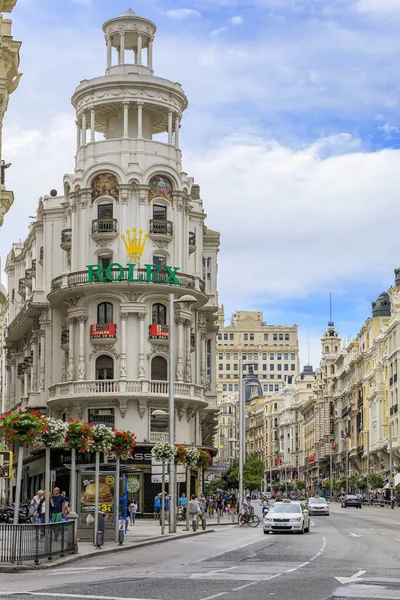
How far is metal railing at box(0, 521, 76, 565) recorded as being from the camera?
24.8 m

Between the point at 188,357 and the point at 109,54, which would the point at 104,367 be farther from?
the point at 109,54

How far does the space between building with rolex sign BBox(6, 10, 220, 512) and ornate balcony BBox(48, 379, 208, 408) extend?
6 centimetres

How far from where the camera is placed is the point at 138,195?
6744cm

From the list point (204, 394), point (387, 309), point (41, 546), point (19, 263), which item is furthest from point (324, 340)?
point (41, 546)

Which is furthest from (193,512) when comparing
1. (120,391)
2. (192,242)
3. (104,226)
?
(192,242)

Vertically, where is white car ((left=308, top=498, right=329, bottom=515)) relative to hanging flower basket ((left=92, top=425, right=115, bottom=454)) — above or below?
below

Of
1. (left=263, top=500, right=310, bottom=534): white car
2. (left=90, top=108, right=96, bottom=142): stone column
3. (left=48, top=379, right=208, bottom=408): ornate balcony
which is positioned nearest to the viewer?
(left=263, top=500, right=310, bottom=534): white car

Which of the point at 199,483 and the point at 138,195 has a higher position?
the point at 138,195

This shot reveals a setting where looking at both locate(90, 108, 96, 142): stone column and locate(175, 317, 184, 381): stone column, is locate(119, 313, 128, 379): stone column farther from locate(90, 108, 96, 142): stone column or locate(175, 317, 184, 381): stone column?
locate(90, 108, 96, 142): stone column

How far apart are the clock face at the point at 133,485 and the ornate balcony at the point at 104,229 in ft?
49.0

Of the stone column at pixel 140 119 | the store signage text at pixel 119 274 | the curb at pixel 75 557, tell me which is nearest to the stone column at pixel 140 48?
the stone column at pixel 140 119

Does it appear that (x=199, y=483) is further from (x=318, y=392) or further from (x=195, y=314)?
(x=318, y=392)

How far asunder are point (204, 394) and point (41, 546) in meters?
44.7

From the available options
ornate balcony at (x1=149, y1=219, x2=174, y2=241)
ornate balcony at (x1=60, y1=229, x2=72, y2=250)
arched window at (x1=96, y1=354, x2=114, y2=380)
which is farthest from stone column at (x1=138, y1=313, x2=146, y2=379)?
ornate balcony at (x1=60, y1=229, x2=72, y2=250)
